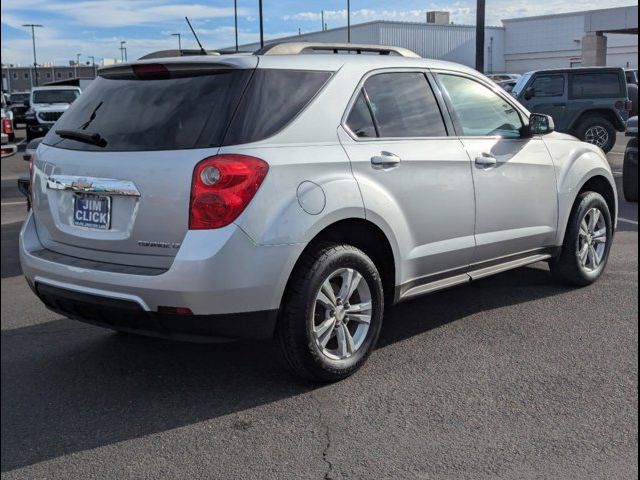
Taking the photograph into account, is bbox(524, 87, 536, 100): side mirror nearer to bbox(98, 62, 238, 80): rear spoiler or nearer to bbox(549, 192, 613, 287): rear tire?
bbox(549, 192, 613, 287): rear tire

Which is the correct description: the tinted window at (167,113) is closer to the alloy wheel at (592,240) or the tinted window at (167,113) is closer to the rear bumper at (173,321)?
the rear bumper at (173,321)

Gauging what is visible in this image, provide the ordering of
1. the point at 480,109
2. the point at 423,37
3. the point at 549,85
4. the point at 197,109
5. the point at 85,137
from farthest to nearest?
the point at 549,85 → the point at 480,109 → the point at 423,37 → the point at 85,137 → the point at 197,109

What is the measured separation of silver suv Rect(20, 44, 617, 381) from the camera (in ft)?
11.1

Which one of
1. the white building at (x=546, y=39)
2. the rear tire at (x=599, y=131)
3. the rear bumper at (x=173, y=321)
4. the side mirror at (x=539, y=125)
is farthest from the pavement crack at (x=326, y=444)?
the rear tire at (x=599, y=131)

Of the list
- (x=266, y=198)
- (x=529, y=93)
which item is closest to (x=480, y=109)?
(x=266, y=198)

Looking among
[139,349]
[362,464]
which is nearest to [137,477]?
[362,464]

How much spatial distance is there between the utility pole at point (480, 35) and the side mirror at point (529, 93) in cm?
1120

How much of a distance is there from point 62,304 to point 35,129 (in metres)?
22.3

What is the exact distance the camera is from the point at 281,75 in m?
3.75

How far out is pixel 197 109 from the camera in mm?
3535

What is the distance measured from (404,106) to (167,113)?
1.46 metres

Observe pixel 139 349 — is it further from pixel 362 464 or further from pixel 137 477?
pixel 362 464

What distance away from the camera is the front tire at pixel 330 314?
361cm

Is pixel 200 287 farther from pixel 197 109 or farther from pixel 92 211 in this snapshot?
pixel 197 109
